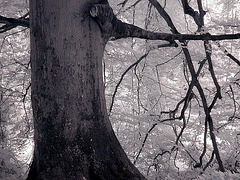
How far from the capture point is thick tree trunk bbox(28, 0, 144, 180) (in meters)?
1.42

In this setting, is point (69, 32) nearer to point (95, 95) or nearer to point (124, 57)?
point (95, 95)

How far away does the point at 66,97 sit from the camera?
1419 mm

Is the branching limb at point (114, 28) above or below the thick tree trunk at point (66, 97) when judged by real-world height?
above

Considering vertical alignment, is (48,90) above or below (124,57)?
below

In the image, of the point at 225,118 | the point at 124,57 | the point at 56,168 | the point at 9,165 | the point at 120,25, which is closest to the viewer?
the point at 56,168

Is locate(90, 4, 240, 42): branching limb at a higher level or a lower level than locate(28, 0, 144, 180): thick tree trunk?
higher

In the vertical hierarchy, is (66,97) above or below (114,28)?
below

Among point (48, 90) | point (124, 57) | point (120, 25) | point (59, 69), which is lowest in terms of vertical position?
point (48, 90)

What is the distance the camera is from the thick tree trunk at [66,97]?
1418 mm

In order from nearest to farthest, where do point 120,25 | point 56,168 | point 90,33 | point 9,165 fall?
point 56,168 < point 90,33 < point 120,25 < point 9,165

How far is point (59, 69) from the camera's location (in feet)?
4.66

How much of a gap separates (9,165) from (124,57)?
4110mm

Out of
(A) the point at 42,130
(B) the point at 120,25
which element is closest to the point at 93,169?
(A) the point at 42,130

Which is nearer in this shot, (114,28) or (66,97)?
→ (66,97)
